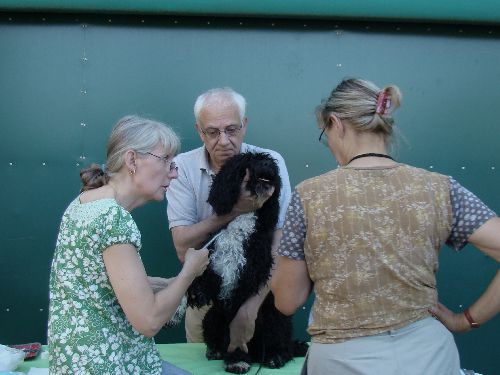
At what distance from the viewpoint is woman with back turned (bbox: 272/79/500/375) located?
1.66 m

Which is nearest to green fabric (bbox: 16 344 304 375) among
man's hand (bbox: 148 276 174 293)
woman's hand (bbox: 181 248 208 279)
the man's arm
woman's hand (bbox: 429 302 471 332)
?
the man's arm

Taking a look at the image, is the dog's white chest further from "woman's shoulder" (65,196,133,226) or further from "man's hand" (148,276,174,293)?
"woman's shoulder" (65,196,133,226)

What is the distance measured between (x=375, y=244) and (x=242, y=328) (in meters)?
1.24

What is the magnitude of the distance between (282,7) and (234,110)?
2.62 ft

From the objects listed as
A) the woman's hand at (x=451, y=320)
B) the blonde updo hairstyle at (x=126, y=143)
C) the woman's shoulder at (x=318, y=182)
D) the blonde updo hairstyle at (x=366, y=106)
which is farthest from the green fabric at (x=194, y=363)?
the blonde updo hairstyle at (x=366, y=106)

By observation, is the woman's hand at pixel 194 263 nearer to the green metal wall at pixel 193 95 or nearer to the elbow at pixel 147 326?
the elbow at pixel 147 326

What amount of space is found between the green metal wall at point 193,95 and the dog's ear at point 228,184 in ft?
2.80

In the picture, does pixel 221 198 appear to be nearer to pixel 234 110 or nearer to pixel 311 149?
pixel 234 110

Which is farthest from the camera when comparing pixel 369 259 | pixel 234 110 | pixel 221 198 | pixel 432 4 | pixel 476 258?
pixel 476 258

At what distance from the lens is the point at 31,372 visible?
2715 mm

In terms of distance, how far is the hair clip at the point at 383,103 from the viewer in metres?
1.74

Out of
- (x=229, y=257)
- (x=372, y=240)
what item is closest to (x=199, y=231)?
(x=229, y=257)

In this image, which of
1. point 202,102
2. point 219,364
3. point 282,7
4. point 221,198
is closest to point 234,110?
point 202,102

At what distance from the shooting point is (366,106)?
175 cm
